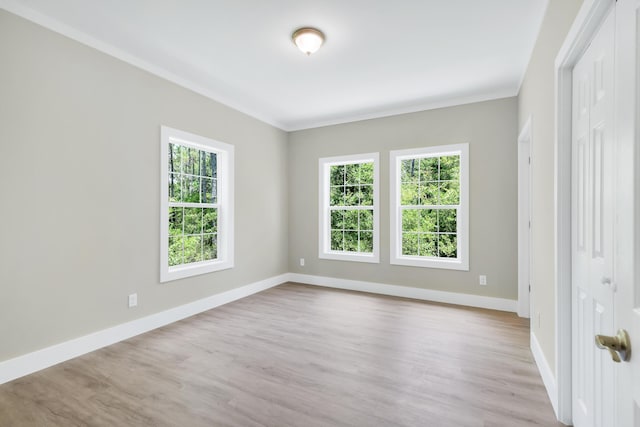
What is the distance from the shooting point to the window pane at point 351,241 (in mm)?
5121

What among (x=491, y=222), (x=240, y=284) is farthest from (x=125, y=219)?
(x=491, y=222)

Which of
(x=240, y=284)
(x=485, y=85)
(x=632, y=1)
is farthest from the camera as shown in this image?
(x=240, y=284)

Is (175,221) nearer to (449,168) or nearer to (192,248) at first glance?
(192,248)

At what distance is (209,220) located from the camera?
4.18 meters

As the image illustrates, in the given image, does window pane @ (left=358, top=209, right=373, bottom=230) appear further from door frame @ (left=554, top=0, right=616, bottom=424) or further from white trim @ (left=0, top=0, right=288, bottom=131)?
door frame @ (left=554, top=0, right=616, bottom=424)

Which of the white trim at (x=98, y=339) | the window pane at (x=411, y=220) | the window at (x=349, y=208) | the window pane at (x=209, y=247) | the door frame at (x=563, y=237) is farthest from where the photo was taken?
the window at (x=349, y=208)

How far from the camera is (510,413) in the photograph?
1.90m

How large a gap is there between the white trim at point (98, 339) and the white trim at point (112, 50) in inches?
105

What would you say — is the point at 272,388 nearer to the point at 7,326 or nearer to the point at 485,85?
the point at 7,326

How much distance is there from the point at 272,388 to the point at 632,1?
2625 mm

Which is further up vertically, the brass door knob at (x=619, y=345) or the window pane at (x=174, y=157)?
the window pane at (x=174, y=157)

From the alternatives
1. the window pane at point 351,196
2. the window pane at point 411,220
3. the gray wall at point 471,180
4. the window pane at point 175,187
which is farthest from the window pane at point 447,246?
the window pane at point 175,187

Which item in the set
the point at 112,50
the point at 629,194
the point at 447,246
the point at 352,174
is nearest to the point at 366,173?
the point at 352,174

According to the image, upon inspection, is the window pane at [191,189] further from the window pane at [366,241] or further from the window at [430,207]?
the window at [430,207]
